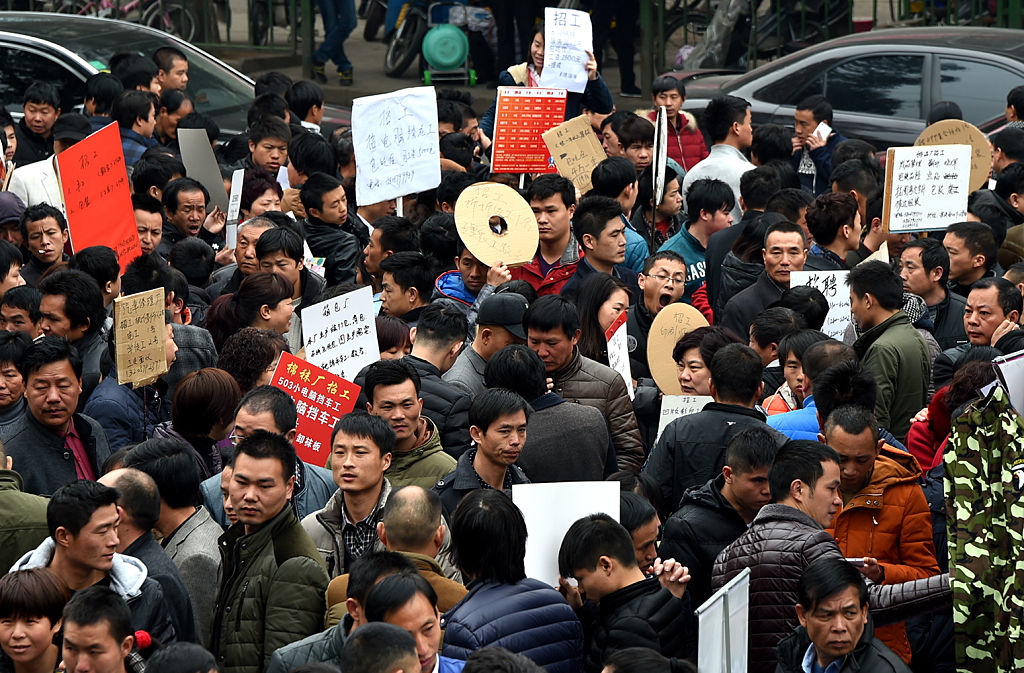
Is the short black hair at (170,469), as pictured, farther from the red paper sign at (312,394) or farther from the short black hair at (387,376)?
the red paper sign at (312,394)

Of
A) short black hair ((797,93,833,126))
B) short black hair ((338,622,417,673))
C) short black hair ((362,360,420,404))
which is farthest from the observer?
short black hair ((797,93,833,126))

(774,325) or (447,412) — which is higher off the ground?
(774,325)

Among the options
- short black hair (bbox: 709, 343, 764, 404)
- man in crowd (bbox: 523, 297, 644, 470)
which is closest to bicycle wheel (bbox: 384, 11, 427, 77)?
man in crowd (bbox: 523, 297, 644, 470)

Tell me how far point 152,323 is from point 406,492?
1889 mm

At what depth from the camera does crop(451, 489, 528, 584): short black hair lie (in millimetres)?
4426

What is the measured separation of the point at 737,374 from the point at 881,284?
1.24 metres

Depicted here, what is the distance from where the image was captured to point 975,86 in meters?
11.0

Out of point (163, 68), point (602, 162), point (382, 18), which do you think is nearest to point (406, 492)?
point (602, 162)

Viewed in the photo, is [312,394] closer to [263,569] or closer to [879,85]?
[263,569]

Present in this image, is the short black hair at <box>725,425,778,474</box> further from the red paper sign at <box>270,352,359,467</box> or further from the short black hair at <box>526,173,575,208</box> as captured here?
the short black hair at <box>526,173,575,208</box>

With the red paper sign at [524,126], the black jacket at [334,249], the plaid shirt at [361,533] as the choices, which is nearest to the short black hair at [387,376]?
the plaid shirt at [361,533]

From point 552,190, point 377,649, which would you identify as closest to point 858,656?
point 377,649

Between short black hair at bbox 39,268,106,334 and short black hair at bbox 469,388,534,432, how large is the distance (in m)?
1.98

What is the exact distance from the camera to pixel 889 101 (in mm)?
11328
